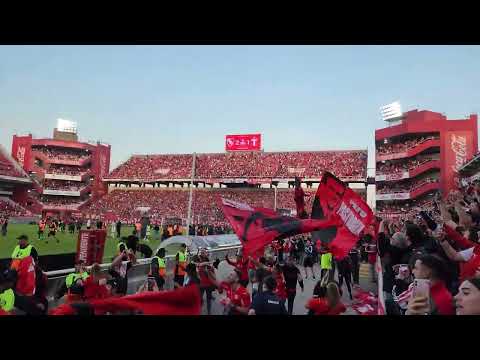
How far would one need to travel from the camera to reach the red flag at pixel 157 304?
4.01 meters

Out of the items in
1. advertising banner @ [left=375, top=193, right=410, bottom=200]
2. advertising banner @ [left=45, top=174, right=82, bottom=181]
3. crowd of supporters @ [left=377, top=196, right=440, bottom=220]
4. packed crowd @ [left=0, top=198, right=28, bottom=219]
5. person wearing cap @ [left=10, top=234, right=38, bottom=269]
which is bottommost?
person wearing cap @ [left=10, top=234, right=38, bottom=269]

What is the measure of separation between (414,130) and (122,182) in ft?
113

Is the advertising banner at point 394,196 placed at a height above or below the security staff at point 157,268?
above

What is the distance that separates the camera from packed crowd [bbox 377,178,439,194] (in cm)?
3619

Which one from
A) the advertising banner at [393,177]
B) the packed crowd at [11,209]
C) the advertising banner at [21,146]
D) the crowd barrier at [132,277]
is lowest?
the crowd barrier at [132,277]

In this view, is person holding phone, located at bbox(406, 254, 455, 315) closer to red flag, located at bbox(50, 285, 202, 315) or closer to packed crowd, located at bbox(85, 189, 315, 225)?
red flag, located at bbox(50, 285, 202, 315)

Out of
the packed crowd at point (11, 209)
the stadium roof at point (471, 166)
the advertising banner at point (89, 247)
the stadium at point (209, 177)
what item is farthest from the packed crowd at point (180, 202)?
the advertising banner at point (89, 247)

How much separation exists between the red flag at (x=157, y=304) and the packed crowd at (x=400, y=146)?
127 ft

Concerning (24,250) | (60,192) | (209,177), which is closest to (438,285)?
(24,250)

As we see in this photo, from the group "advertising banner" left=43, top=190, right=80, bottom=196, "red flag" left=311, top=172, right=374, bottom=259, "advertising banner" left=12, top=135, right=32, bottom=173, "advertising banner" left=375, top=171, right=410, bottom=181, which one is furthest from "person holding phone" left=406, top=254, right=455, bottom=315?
"advertising banner" left=12, top=135, right=32, bottom=173

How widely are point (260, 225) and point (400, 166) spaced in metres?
37.6

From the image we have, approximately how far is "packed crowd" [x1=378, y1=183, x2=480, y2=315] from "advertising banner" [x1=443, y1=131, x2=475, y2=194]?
3089cm

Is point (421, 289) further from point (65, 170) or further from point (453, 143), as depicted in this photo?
point (65, 170)

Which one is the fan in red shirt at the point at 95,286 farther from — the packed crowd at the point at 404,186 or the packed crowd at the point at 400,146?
the packed crowd at the point at 400,146
